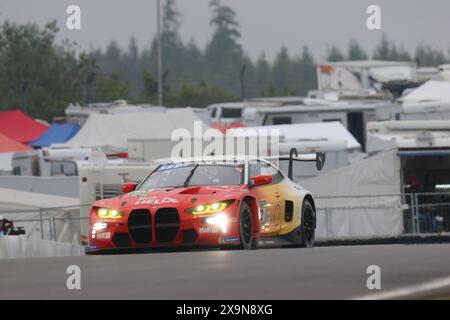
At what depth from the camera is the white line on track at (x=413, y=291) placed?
8.33m

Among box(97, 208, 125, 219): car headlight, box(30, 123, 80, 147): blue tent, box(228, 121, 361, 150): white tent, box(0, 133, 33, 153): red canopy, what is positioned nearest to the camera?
box(97, 208, 125, 219): car headlight

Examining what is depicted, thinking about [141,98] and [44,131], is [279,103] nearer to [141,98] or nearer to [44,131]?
[44,131]

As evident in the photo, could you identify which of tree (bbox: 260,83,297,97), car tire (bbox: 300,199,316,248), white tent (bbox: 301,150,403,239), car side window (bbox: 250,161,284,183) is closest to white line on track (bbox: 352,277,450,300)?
car side window (bbox: 250,161,284,183)

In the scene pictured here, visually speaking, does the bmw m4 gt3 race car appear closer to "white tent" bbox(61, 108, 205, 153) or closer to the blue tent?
"white tent" bbox(61, 108, 205, 153)

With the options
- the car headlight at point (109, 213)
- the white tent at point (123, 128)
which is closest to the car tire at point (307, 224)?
the car headlight at point (109, 213)

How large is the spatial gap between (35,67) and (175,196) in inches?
3053

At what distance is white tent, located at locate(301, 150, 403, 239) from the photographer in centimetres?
2745

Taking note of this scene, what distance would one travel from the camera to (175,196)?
14.8 meters

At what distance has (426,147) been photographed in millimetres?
30562

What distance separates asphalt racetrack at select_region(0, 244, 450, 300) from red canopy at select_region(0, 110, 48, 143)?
35.0m

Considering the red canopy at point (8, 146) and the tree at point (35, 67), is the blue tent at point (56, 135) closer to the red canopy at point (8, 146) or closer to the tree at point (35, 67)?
the red canopy at point (8, 146)

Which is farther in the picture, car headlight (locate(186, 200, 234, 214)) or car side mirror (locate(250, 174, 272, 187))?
car side mirror (locate(250, 174, 272, 187))

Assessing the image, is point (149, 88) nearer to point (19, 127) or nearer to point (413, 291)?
point (19, 127)

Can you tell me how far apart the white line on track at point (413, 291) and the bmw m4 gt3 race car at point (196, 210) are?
18.0 feet
